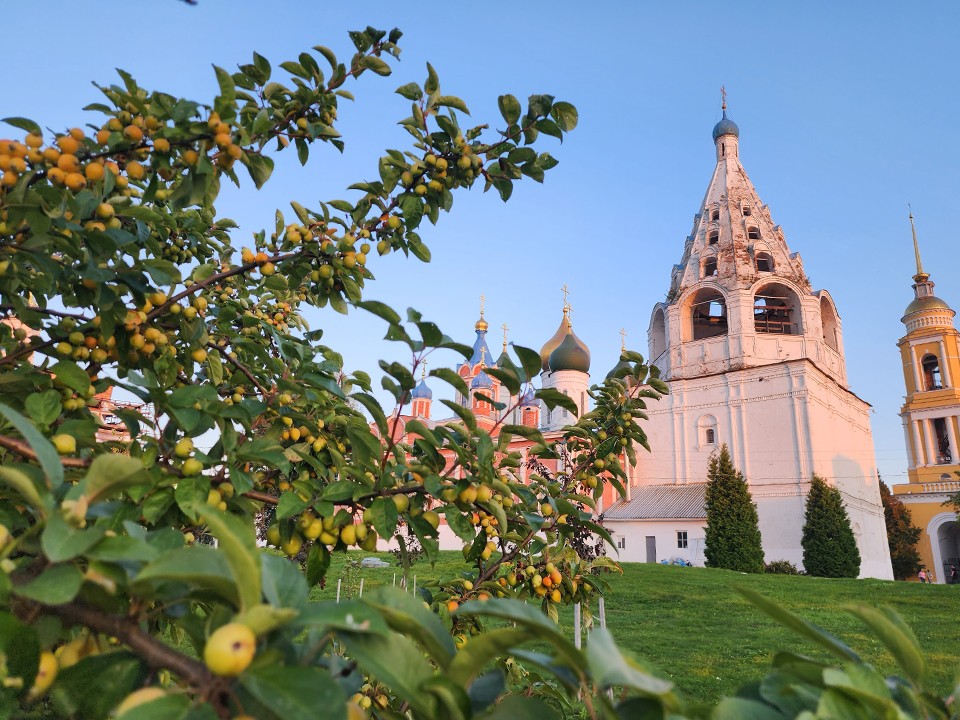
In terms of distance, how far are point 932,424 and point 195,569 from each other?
3906 centimetres

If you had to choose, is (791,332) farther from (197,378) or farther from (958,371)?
(197,378)

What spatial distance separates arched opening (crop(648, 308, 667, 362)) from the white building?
0.07 meters

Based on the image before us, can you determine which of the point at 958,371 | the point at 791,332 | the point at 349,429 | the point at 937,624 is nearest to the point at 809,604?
the point at 937,624

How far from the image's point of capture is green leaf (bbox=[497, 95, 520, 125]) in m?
1.92

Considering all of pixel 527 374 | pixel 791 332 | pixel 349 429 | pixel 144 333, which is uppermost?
pixel 791 332

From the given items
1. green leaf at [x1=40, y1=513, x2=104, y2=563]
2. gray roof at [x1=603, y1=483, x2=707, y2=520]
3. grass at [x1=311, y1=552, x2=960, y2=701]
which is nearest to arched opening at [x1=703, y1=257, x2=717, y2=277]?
gray roof at [x1=603, y1=483, x2=707, y2=520]

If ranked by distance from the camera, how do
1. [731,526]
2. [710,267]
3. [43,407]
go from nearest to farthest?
[43,407] → [731,526] → [710,267]

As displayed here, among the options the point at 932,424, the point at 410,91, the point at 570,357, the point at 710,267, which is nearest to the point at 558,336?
the point at 570,357

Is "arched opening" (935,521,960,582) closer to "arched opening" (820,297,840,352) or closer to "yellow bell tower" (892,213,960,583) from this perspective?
"yellow bell tower" (892,213,960,583)

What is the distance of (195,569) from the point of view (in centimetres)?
60

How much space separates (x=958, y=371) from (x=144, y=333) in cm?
3867

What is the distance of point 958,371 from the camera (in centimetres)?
3127

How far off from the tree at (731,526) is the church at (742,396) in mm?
2405

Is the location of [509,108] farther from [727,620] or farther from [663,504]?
[663,504]
